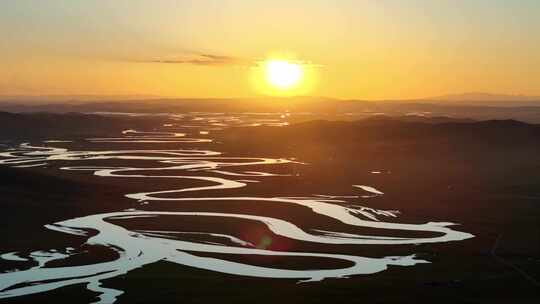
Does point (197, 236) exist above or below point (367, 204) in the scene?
above

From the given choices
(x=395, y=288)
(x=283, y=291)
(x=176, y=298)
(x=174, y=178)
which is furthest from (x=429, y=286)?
(x=174, y=178)

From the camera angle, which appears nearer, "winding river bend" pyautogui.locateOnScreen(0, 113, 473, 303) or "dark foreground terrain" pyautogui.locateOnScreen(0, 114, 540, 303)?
"dark foreground terrain" pyautogui.locateOnScreen(0, 114, 540, 303)

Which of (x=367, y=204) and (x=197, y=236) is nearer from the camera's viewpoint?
(x=197, y=236)

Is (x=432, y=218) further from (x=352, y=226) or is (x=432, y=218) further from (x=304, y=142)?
(x=304, y=142)

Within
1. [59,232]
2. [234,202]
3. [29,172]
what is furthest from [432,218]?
[29,172]

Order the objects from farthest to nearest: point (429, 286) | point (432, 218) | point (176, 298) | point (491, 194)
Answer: point (491, 194), point (432, 218), point (429, 286), point (176, 298)

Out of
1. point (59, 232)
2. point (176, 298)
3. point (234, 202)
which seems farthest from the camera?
point (234, 202)

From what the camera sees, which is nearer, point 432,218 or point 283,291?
point 283,291

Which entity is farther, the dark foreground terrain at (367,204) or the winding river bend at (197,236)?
the winding river bend at (197,236)
